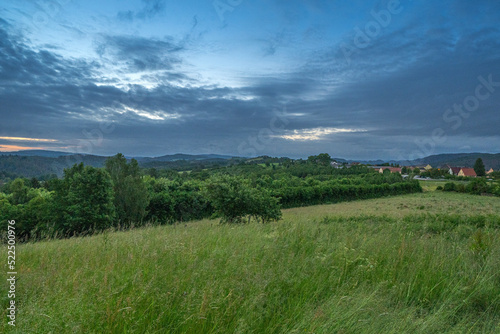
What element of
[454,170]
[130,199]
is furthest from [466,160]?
[130,199]

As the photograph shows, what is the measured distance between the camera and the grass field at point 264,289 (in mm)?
2391

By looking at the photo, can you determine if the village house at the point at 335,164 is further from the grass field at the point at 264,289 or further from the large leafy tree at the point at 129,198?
the grass field at the point at 264,289

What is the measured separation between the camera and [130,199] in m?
38.1

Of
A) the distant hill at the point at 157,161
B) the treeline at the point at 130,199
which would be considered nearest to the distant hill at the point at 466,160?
the distant hill at the point at 157,161

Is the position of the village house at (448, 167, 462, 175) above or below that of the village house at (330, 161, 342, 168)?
below

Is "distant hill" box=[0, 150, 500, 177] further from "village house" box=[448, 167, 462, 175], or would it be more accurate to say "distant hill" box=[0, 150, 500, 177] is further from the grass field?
the grass field

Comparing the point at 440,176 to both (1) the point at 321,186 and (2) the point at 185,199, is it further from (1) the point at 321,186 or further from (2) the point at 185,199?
(2) the point at 185,199

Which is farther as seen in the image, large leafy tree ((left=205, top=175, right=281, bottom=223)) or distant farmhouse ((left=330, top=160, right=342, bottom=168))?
distant farmhouse ((left=330, top=160, right=342, bottom=168))

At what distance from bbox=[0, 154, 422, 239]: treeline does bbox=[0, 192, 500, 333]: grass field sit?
506 cm

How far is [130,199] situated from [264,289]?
39.2 meters

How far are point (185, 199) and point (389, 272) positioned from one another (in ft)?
157

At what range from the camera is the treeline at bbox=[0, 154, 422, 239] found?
1814 cm

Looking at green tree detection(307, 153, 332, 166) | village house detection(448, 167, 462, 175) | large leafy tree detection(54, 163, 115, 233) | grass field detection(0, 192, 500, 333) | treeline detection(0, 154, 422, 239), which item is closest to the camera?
grass field detection(0, 192, 500, 333)

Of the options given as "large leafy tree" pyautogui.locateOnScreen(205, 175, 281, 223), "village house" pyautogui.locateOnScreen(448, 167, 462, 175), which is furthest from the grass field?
"village house" pyautogui.locateOnScreen(448, 167, 462, 175)
